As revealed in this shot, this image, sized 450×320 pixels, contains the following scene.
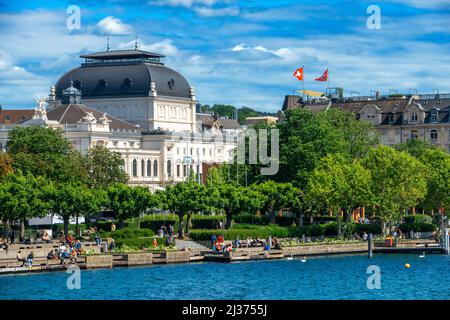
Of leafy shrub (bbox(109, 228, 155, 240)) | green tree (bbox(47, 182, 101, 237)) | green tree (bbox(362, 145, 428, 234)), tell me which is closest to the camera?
leafy shrub (bbox(109, 228, 155, 240))

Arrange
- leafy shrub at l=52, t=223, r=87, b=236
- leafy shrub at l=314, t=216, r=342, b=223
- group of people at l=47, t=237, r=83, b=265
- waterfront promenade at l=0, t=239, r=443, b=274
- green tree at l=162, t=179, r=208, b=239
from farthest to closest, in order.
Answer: leafy shrub at l=314, t=216, r=342, b=223 → green tree at l=162, t=179, r=208, b=239 → leafy shrub at l=52, t=223, r=87, b=236 → group of people at l=47, t=237, r=83, b=265 → waterfront promenade at l=0, t=239, r=443, b=274

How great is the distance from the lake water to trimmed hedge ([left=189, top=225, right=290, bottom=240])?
27.9ft

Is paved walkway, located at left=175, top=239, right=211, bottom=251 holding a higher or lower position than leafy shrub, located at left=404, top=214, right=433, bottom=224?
lower

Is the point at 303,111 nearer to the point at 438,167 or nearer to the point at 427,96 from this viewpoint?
the point at 438,167

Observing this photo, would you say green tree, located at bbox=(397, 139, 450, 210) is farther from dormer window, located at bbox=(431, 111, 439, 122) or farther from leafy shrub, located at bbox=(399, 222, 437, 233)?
dormer window, located at bbox=(431, 111, 439, 122)

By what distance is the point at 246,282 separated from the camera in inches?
3319

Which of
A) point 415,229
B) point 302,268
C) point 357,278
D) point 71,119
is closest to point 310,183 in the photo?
point 415,229

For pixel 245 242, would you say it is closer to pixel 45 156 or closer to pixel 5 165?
pixel 5 165

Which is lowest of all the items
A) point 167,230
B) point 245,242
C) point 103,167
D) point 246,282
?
point 246,282

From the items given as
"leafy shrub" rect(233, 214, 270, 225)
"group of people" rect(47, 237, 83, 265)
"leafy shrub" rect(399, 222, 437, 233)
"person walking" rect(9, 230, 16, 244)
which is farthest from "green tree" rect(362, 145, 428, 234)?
"person walking" rect(9, 230, 16, 244)

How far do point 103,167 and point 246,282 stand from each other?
65.9 metres

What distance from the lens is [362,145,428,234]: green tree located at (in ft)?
383

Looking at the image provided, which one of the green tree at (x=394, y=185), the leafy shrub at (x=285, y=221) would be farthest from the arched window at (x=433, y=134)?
the green tree at (x=394, y=185)

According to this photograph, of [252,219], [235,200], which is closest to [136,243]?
[235,200]
